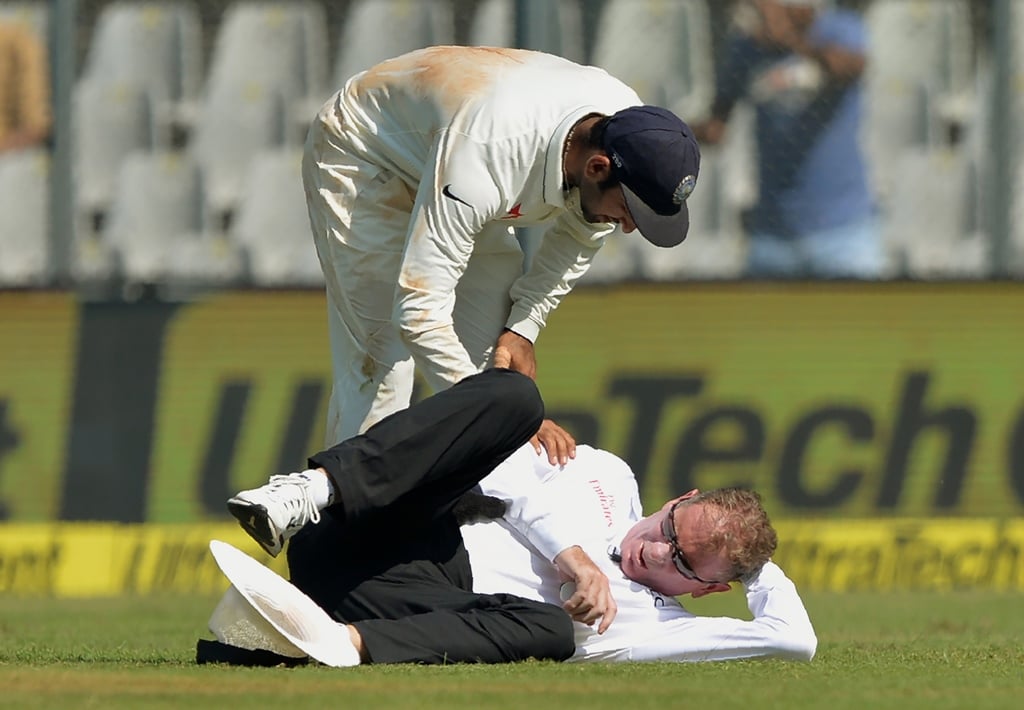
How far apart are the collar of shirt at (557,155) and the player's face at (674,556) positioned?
3.26ft

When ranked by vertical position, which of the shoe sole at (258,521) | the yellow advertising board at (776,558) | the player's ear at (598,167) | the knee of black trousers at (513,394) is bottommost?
the yellow advertising board at (776,558)

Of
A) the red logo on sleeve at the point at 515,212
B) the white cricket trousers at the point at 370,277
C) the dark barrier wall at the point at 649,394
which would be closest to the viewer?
the red logo on sleeve at the point at 515,212

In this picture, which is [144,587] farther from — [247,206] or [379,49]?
[379,49]

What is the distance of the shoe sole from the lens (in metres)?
4.65

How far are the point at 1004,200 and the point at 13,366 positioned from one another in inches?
232

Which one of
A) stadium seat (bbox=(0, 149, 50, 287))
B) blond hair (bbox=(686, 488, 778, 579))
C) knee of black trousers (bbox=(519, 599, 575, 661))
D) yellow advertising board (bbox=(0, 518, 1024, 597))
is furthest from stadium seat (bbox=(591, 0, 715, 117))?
knee of black trousers (bbox=(519, 599, 575, 661))

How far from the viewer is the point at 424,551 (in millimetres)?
5129

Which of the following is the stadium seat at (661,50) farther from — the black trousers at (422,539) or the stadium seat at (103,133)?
the black trousers at (422,539)

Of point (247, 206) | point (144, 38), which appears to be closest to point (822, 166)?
point (247, 206)

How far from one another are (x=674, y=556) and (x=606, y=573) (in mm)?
252

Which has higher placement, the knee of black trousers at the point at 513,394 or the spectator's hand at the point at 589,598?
the knee of black trousers at the point at 513,394

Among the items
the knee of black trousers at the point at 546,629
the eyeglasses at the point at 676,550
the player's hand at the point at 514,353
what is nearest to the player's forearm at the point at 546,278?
the player's hand at the point at 514,353

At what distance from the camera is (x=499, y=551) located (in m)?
5.35

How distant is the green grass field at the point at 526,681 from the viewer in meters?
4.08
